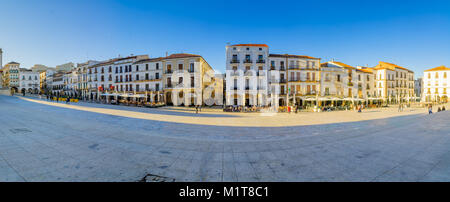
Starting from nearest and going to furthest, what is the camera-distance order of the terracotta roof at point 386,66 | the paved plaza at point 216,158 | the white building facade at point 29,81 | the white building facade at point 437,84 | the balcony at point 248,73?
the paved plaza at point 216,158 < the balcony at point 248,73 < the terracotta roof at point 386,66 < the white building facade at point 437,84 < the white building facade at point 29,81

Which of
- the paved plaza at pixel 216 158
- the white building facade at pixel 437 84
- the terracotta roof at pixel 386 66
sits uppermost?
the terracotta roof at pixel 386 66

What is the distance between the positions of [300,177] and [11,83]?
106 metres

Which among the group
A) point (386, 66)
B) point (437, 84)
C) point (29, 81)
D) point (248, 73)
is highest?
point (29, 81)

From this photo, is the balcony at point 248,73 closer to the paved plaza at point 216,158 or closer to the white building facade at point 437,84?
the paved plaza at point 216,158

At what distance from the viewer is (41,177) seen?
11.9ft

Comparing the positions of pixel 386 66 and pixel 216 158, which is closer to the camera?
pixel 216 158

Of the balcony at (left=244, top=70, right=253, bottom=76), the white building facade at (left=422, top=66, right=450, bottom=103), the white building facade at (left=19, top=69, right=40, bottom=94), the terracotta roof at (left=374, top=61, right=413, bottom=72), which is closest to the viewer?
the balcony at (left=244, top=70, right=253, bottom=76)

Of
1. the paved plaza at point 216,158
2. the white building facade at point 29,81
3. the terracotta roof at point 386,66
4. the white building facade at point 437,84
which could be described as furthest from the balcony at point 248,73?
the white building facade at point 29,81

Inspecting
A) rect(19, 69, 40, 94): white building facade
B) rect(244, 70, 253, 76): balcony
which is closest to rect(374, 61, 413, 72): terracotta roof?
rect(244, 70, 253, 76): balcony

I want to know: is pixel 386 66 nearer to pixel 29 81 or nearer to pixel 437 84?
pixel 437 84

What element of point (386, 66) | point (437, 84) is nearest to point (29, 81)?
point (386, 66)

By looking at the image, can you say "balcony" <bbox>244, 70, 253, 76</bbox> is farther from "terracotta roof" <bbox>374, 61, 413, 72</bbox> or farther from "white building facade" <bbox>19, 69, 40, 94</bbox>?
"white building facade" <bbox>19, 69, 40, 94</bbox>
